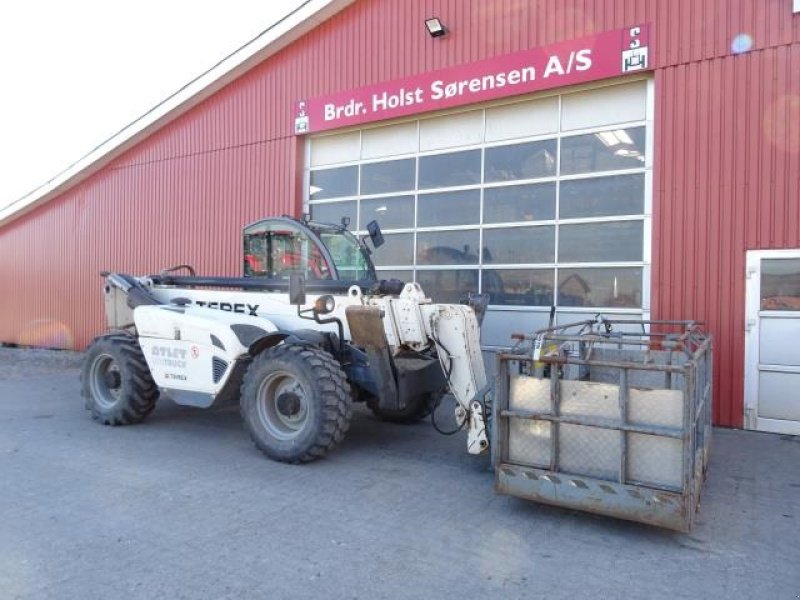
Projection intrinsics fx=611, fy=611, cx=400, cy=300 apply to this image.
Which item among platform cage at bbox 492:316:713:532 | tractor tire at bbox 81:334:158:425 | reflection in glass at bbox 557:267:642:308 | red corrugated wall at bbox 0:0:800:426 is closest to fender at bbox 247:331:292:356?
tractor tire at bbox 81:334:158:425

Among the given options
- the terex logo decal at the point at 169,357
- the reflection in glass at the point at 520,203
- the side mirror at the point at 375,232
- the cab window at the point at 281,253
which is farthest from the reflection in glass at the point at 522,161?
the terex logo decal at the point at 169,357

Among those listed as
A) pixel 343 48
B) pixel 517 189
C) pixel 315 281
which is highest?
pixel 343 48

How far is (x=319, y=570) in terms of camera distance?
12.1 ft

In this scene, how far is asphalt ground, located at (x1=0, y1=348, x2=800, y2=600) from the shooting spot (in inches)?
139

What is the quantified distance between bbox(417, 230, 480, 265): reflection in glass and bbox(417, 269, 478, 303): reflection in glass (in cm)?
17

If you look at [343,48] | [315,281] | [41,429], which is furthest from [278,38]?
[41,429]

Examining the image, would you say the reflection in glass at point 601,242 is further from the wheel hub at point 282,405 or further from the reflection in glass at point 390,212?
the wheel hub at point 282,405

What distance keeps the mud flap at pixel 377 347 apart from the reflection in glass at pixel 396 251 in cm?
490

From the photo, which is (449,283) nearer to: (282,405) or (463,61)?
(463,61)

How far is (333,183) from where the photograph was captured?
11.9 m

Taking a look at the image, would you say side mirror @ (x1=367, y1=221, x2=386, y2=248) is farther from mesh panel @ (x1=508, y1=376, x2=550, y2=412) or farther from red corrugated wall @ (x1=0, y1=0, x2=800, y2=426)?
red corrugated wall @ (x1=0, y1=0, x2=800, y2=426)

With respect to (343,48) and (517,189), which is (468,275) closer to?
(517,189)

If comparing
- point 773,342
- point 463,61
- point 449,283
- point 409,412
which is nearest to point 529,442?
point 409,412

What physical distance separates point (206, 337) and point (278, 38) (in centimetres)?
760
